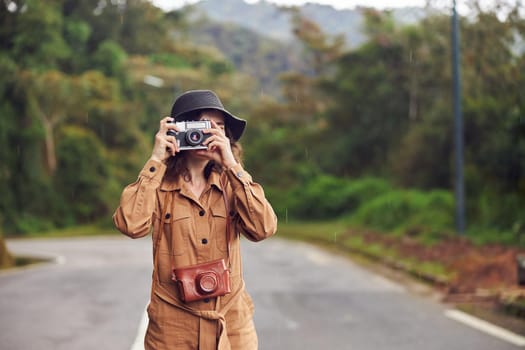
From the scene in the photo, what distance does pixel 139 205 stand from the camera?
3.15 m

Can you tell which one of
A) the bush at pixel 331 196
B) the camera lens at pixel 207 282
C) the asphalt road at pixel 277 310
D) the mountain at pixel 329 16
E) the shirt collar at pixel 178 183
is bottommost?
the bush at pixel 331 196

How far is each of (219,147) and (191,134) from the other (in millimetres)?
124

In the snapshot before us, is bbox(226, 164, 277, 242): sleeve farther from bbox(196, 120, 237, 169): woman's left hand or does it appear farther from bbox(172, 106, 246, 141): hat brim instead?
bbox(172, 106, 246, 141): hat brim

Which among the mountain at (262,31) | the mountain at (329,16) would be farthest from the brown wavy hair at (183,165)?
the mountain at (262,31)

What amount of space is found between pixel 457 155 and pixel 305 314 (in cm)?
758

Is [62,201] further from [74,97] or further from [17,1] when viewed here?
[17,1]

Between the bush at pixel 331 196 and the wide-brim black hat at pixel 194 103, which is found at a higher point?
the wide-brim black hat at pixel 194 103

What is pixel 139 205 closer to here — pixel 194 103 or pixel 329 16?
pixel 194 103

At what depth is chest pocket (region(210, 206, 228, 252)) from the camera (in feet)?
10.4

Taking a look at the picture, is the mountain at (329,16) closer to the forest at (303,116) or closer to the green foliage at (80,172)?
the forest at (303,116)

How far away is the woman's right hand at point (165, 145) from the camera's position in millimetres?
3221

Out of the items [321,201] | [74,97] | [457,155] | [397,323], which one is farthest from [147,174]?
[74,97]

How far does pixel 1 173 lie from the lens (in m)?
35.9

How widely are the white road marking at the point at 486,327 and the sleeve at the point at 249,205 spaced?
465 cm
